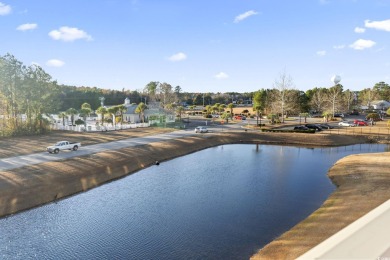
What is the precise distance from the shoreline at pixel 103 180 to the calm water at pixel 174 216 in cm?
126

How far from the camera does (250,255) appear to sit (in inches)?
767

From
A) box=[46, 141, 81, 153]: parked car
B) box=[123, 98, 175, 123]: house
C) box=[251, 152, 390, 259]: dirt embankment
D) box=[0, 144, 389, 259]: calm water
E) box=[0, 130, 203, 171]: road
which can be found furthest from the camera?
box=[123, 98, 175, 123]: house

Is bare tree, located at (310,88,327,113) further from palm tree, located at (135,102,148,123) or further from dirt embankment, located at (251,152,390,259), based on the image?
dirt embankment, located at (251,152,390,259)

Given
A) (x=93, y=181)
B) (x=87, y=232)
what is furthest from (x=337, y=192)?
(x=93, y=181)

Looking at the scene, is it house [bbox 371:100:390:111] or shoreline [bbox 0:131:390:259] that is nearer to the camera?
shoreline [bbox 0:131:390:259]

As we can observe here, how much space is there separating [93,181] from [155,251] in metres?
18.0

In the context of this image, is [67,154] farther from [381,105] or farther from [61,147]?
[381,105]

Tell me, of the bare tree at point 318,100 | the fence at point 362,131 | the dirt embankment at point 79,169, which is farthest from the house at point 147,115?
the bare tree at point 318,100

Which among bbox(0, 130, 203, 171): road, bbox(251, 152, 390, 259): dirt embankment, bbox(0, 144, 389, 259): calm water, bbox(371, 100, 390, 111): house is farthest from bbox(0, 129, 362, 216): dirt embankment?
bbox(371, 100, 390, 111): house

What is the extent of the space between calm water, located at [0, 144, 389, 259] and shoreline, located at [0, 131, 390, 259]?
126 centimetres

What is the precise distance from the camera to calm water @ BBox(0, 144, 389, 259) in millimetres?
20609

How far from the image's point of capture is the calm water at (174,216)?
811 inches

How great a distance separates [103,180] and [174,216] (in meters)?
14.2

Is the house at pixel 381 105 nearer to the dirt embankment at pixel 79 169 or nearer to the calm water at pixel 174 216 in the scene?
the dirt embankment at pixel 79 169
